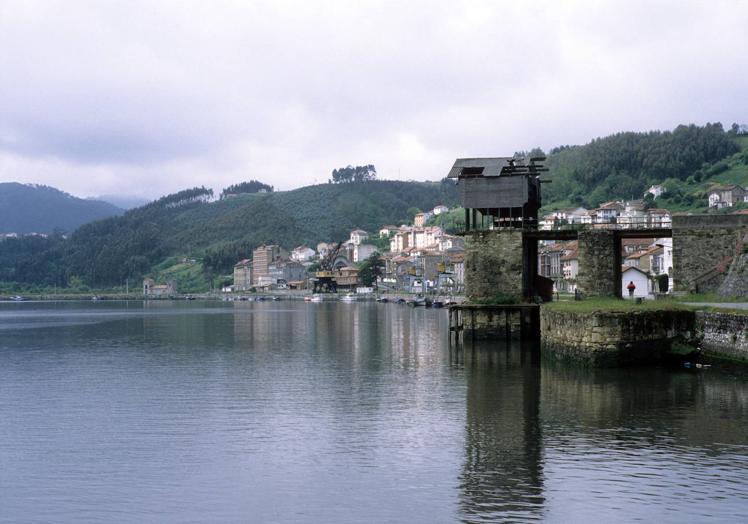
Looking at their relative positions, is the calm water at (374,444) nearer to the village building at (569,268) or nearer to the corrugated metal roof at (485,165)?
the corrugated metal roof at (485,165)

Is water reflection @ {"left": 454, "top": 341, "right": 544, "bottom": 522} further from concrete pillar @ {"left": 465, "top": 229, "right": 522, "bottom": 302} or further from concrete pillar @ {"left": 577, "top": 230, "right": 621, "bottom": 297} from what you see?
concrete pillar @ {"left": 465, "top": 229, "right": 522, "bottom": 302}

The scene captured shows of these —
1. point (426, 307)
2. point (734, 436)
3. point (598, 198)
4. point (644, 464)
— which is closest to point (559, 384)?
point (734, 436)

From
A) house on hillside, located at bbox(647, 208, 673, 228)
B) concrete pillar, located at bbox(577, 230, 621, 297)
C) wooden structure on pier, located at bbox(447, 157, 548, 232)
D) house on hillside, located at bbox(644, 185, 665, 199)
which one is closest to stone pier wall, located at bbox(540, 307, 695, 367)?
concrete pillar, located at bbox(577, 230, 621, 297)

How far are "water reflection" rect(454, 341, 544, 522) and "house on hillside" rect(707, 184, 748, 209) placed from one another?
126m

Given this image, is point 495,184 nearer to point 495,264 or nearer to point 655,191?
point 495,264

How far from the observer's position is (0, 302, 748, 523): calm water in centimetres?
1705

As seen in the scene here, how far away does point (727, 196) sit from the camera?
149 metres

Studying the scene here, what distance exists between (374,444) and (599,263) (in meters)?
30.6

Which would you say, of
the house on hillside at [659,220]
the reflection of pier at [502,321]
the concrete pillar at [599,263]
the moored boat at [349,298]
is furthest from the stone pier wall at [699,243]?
the moored boat at [349,298]

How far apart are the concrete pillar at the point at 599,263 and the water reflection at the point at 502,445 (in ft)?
36.8

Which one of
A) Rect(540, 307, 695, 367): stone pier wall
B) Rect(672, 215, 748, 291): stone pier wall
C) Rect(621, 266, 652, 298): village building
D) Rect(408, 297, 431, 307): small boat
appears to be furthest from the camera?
Rect(408, 297, 431, 307): small boat

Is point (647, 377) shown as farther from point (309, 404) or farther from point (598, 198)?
point (598, 198)

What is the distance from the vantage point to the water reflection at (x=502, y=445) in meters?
16.9

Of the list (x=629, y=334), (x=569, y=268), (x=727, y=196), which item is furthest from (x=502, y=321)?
(x=727, y=196)
